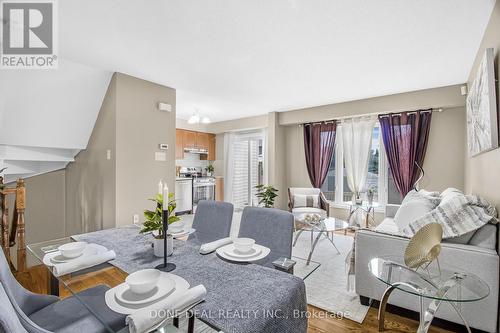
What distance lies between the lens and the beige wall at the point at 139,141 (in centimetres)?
322

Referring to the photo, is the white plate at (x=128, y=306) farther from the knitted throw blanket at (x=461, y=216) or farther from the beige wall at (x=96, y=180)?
the beige wall at (x=96, y=180)

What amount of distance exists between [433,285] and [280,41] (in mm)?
2272

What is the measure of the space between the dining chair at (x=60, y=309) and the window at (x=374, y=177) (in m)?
4.50

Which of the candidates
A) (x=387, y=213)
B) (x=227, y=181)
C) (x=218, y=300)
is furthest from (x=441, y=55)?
(x=227, y=181)

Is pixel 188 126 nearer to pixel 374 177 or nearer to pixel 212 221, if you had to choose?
pixel 374 177

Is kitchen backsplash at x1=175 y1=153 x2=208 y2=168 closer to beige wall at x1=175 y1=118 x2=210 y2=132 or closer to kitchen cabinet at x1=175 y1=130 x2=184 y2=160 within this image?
kitchen cabinet at x1=175 y1=130 x2=184 y2=160

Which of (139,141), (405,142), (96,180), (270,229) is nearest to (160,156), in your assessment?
(139,141)

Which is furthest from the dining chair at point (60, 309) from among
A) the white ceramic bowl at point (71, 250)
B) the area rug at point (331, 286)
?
the area rug at point (331, 286)

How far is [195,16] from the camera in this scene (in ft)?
6.45

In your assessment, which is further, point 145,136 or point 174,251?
point 145,136

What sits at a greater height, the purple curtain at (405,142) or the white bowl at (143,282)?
the purple curtain at (405,142)

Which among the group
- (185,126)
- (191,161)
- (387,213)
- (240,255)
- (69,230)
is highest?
(185,126)

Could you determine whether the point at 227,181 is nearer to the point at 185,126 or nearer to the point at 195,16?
the point at 185,126

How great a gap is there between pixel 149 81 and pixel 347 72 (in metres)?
2.78
